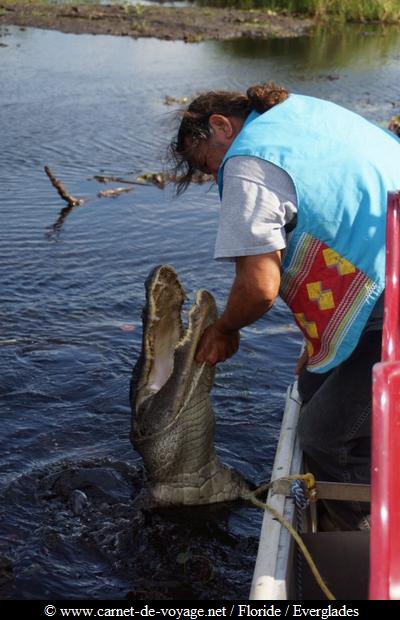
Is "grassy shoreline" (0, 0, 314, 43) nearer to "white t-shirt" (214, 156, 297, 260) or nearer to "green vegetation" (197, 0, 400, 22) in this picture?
"green vegetation" (197, 0, 400, 22)

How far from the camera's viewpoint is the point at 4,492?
14.8 ft

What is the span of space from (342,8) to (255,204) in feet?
94.5

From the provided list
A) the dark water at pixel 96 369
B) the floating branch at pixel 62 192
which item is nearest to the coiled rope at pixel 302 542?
the dark water at pixel 96 369

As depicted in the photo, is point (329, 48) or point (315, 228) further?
point (329, 48)

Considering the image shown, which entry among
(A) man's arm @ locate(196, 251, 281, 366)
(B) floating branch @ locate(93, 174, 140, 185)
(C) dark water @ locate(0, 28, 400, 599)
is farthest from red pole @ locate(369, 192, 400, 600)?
(B) floating branch @ locate(93, 174, 140, 185)

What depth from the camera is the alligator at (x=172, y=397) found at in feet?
12.4

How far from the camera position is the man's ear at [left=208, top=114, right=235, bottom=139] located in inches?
136

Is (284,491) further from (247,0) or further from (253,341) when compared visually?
(247,0)

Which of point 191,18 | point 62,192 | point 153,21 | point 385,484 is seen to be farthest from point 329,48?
point 385,484

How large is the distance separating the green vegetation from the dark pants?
28.2m

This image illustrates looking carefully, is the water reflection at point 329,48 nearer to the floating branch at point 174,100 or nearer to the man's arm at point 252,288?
the floating branch at point 174,100

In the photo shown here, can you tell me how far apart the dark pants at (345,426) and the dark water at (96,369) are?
78 cm

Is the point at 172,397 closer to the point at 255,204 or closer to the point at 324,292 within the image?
the point at 324,292

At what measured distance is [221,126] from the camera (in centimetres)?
346
